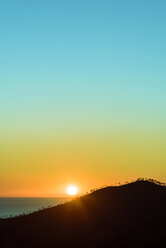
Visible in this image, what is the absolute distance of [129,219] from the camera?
121 feet

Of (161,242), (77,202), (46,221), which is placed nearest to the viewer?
(161,242)

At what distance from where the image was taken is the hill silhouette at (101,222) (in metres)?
34.2

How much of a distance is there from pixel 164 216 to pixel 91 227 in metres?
5.62

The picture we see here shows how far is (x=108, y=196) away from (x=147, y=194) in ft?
11.3

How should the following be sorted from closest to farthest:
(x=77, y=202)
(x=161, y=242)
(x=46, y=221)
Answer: (x=161, y=242) < (x=46, y=221) < (x=77, y=202)

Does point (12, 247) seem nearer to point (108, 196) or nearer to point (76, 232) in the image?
point (76, 232)

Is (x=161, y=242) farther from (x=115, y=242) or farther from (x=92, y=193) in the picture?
(x=92, y=193)

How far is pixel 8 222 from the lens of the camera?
41.4m

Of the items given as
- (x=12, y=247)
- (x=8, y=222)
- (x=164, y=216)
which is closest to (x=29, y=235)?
(x=12, y=247)

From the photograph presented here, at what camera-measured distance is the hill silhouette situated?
3416 centimetres

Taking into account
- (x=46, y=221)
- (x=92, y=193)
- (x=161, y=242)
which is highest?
(x=92, y=193)

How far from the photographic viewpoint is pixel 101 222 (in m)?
37.5

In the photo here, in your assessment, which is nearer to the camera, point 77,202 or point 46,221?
point 46,221

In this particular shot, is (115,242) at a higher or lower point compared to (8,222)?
lower
